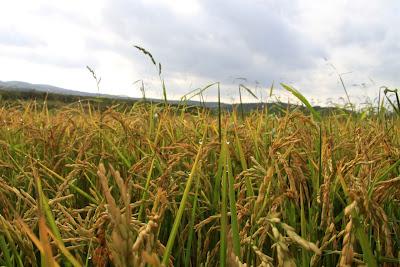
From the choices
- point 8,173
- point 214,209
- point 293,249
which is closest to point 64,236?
point 214,209

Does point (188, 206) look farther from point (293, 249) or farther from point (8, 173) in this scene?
point (8, 173)

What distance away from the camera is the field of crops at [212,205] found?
0.77 metres

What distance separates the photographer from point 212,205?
156cm

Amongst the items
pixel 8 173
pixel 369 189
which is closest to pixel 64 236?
pixel 369 189

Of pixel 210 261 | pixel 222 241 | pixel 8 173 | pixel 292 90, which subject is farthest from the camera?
pixel 8 173

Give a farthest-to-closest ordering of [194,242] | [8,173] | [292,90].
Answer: [8,173]
[292,90]
[194,242]

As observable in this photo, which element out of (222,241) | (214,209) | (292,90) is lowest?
(214,209)

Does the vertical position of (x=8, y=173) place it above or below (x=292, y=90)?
below

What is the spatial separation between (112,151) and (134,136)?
0.56 ft

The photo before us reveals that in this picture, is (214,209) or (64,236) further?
(214,209)

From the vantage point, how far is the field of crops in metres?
0.77

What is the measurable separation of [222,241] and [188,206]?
631mm

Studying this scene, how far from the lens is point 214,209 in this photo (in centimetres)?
162

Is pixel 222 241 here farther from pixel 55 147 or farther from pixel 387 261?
pixel 55 147
